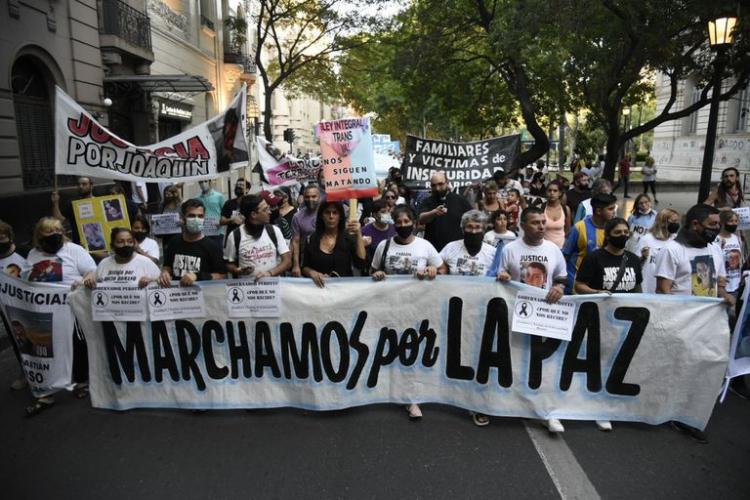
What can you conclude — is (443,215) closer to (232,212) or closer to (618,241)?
(618,241)

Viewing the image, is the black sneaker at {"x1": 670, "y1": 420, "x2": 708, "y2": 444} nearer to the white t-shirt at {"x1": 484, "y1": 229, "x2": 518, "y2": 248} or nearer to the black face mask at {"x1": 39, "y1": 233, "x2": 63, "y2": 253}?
the white t-shirt at {"x1": 484, "y1": 229, "x2": 518, "y2": 248}

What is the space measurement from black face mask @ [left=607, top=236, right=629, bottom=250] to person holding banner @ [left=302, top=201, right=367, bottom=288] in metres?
2.07

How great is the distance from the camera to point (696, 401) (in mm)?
4090

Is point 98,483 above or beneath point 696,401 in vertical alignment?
beneath

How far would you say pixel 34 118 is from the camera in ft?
40.9

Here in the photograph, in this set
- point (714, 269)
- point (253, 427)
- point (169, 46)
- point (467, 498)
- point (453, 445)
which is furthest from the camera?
point (169, 46)

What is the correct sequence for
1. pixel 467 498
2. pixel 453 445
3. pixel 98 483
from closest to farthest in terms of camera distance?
pixel 467 498
pixel 98 483
pixel 453 445

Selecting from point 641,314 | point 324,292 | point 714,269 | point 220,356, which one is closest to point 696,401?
point 641,314

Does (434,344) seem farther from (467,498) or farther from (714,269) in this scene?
(714,269)

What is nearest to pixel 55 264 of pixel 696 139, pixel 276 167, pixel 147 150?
pixel 147 150

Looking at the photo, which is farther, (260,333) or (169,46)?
(169,46)

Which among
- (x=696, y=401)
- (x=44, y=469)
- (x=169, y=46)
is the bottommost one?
(x=44, y=469)

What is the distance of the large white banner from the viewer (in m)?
4.13

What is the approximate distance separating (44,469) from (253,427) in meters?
1.38
